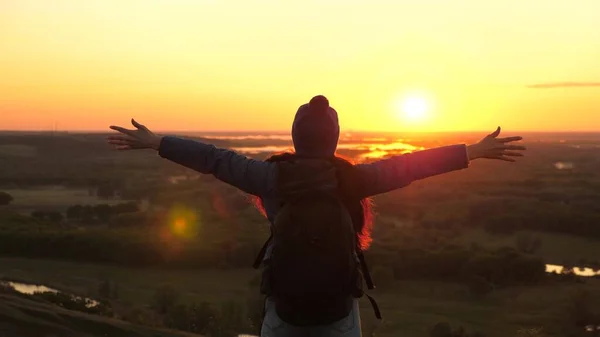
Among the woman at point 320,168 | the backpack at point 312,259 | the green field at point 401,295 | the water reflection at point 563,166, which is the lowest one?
the green field at point 401,295

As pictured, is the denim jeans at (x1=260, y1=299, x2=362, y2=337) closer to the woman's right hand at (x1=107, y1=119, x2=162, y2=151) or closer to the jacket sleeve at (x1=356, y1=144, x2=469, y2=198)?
the jacket sleeve at (x1=356, y1=144, x2=469, y2=198)

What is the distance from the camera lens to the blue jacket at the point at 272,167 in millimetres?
2947

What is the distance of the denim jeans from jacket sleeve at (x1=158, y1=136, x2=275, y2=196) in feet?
1.95

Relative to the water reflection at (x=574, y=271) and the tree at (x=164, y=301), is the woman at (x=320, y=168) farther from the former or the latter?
the water reflection at (x=574, y=271)

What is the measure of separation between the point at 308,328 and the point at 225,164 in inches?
35.1

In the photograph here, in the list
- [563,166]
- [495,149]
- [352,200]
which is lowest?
[563,166]

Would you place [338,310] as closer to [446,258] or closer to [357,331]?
[357,331]

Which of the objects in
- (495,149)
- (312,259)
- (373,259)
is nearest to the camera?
(312,259)

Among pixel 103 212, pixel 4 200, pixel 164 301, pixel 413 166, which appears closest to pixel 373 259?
pixel 164 301

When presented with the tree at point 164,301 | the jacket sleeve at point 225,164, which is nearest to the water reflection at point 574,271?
the tree at point 164,301

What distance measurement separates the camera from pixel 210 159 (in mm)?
3059

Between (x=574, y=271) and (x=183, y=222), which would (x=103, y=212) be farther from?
(x=574, y=271)

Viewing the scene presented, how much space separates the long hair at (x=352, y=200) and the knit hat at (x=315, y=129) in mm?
70

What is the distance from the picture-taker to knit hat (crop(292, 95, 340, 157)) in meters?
2.95
